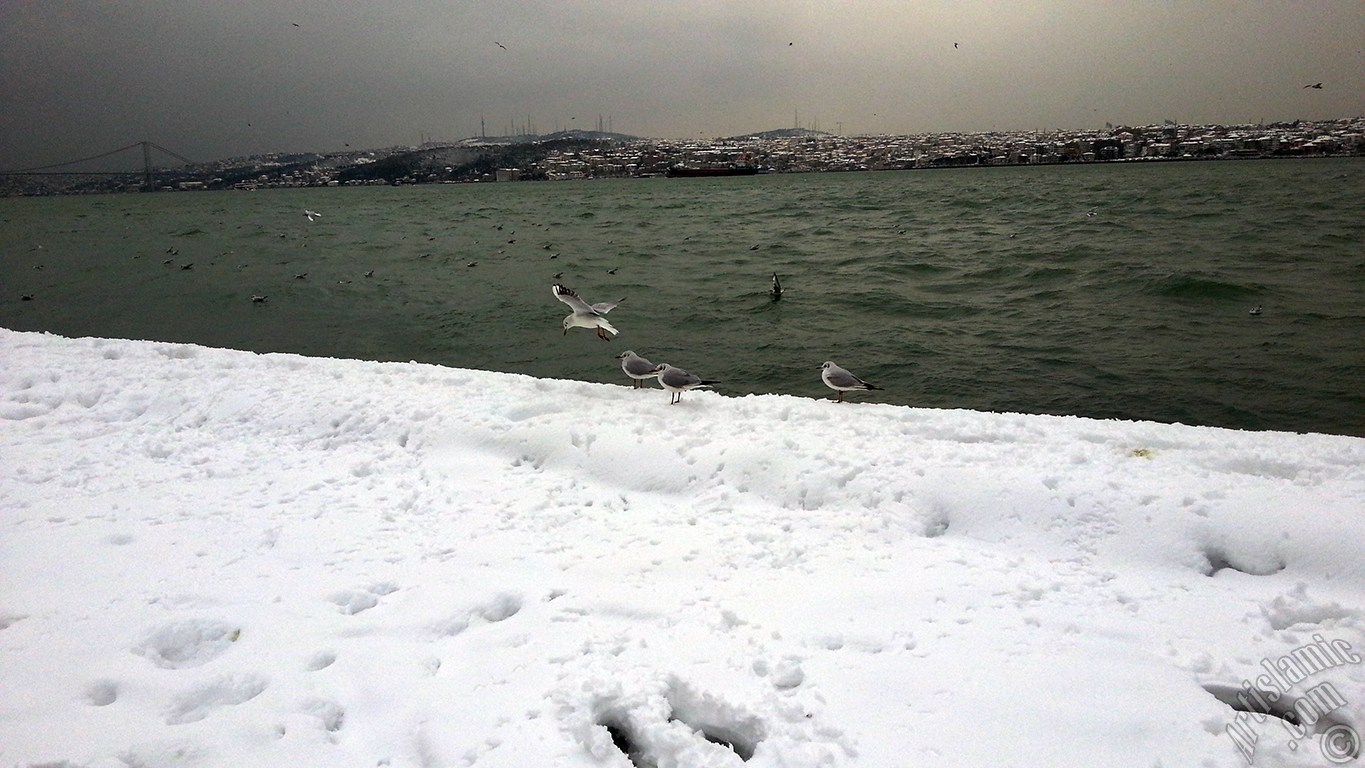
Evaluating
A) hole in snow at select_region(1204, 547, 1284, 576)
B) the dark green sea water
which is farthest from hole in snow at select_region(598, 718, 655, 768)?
the dark green sea water

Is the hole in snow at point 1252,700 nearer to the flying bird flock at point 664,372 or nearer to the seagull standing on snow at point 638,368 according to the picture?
the flying bird flock at point 664,372

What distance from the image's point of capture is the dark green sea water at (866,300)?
11850 millimetres

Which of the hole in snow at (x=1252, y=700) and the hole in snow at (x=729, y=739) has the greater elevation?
the hole in snow at (x=1252, y=700)

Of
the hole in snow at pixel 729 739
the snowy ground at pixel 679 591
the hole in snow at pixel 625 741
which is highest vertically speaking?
the snowy ground at pixel 679 591

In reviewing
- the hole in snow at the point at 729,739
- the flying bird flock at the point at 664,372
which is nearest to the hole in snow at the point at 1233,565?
the hole in snow at the point at 729,739

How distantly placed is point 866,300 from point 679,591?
14661 mm

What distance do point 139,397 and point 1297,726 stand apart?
9.78 meters

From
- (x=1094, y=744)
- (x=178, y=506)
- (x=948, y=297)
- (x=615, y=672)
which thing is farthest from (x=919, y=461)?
(x=948, y=297)

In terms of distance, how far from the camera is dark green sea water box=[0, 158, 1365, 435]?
1185 cm

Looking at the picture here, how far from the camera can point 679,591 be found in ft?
14.3

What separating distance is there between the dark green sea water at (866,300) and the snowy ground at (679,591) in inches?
213

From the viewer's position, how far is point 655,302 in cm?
1881

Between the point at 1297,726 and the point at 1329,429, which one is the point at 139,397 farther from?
the point at 1329,429

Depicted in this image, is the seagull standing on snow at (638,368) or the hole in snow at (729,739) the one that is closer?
the hole in snow at (729,739)
